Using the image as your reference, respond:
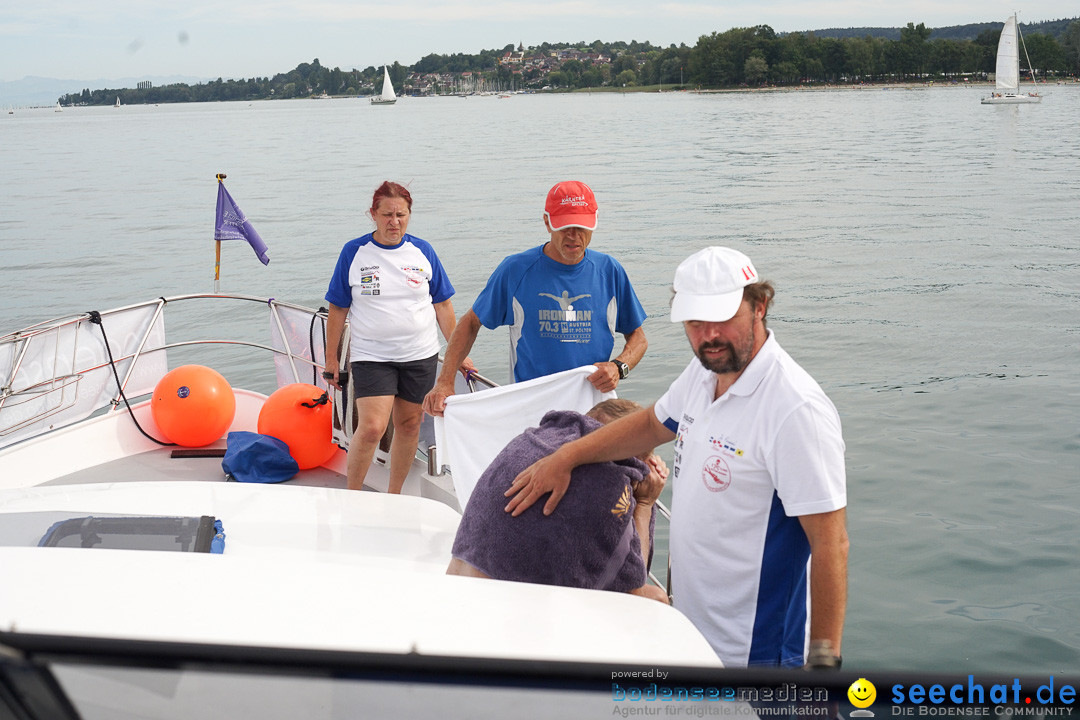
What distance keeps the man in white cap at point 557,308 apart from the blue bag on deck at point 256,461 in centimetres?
159

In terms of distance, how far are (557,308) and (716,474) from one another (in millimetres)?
1959

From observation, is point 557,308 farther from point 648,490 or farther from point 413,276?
point 648,490

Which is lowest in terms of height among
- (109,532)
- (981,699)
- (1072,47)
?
(109,532)

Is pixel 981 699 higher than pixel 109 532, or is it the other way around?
pixel 981 699

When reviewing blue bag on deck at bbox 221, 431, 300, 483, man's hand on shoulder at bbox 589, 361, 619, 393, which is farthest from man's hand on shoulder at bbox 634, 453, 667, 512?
blue bag on deck at bbox 221, 431, 300, 483

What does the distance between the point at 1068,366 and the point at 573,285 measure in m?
8.21

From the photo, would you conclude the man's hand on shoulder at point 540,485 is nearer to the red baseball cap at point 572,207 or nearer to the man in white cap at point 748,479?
the man in white cap at point 748,479

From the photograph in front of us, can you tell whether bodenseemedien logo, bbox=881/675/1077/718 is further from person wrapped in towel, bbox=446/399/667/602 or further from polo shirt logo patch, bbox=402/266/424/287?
polo shirt logo patch, bbox=402/266/424/287

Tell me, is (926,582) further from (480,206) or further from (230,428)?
(480,206)

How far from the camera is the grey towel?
2277 millimetres

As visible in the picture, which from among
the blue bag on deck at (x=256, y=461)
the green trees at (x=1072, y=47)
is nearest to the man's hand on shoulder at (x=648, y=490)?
the blue bag on deck at (x=256, y=461)

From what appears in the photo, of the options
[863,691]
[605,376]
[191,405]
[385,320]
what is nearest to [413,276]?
[385,320]

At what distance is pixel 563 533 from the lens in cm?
228

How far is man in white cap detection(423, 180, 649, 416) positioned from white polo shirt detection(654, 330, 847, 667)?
1.68m
